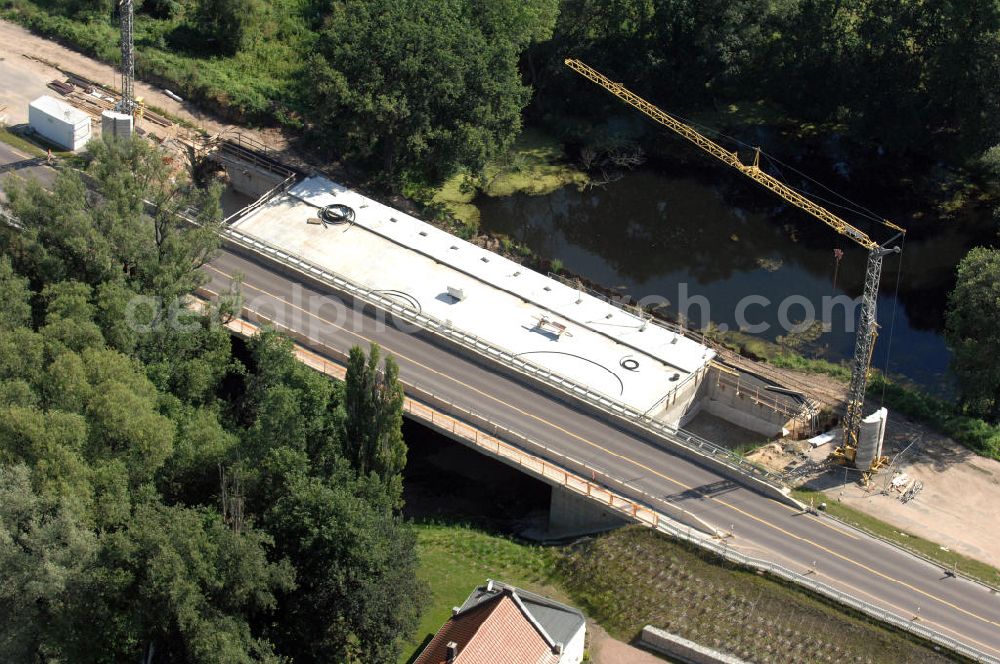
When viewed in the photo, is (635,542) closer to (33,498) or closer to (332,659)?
(332,659)

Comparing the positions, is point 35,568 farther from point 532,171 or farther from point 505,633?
point 532,171

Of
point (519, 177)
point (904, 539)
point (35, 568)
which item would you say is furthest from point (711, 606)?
point (519, 177)

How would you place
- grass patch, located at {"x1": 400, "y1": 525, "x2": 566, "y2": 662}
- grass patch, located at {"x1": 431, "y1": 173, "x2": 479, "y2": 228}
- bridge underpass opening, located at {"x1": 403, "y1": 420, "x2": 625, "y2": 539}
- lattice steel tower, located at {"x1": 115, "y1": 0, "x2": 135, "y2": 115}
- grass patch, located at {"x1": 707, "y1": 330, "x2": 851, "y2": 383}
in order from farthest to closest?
grass patch, located at {"x1": 431, "y1": 173, "x2": 479, "y2": 228}
lattice steel tower, located at {"x1": 115, "y1": 0, "x2": 135, "y2": 115}
grass patch, located at {"x1": 707, "y1": 330, "x2": 851, "y2": 383}
bridge underpass opening, located at {"x1": 403, "y1": 420, "x2": 625, "y2": 539}
grass patch, located at {"x1": 400, "y1": 525, "x2": 566, "y2": 662}

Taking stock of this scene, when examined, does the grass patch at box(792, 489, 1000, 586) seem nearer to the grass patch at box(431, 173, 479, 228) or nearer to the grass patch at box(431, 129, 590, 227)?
the grass patch at box(431, 173, 479, 228)

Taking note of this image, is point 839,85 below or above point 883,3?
below

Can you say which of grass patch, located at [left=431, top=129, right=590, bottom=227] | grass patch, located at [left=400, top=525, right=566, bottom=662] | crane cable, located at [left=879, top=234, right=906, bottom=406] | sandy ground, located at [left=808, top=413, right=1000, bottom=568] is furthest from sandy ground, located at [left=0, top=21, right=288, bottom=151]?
sandy ground, located at [left=808, top=413, right=1000, bottom=568]

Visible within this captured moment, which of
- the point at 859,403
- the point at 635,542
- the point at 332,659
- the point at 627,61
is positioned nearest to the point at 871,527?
the point at 859,403
